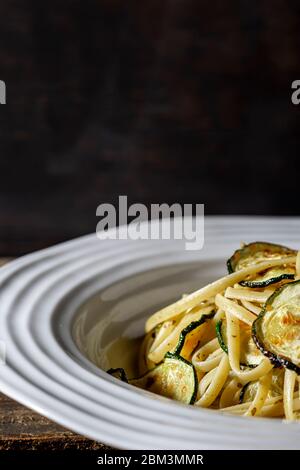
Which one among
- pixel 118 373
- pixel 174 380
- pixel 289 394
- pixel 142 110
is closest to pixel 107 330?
pixel 118 373

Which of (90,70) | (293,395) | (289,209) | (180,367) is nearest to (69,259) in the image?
(180,367)

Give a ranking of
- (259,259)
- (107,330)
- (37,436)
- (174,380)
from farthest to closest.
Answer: (107,330), (259,259), (174,380), (37,436)

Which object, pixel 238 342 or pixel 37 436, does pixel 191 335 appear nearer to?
pixel 238 342

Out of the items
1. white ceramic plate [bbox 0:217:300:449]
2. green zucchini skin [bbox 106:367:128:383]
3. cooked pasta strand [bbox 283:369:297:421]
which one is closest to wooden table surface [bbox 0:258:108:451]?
white ceramic plate [bbox 0:217:300:449]

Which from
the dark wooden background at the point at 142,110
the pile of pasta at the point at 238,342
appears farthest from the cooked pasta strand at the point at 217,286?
the dark wooden background at the point at 142,110
